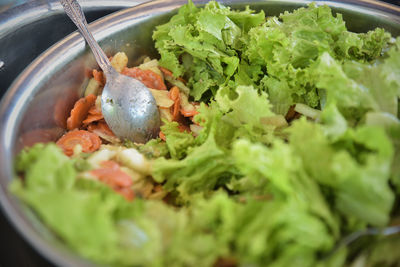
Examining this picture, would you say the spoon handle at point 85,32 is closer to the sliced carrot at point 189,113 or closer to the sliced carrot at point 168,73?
the sliced carrot at point 168,73

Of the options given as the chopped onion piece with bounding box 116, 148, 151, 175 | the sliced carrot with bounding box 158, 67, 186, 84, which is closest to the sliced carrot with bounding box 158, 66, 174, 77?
the sliced carrot with bounding box 158, 67, 186, 84

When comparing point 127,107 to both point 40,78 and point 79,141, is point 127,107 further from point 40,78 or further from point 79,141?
point 40,78

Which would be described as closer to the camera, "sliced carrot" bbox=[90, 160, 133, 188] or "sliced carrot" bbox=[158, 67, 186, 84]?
"sliced carrot" bbox=[90, 160, 133, 188]

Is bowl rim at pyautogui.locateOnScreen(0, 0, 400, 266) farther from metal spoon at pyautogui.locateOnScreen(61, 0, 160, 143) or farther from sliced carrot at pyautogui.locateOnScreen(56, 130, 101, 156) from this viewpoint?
sliced carrot at pyautogui.locateOnScreen(56, 130, 101, 156)

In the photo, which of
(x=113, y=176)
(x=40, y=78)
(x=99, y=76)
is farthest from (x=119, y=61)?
(x=113, y=176)

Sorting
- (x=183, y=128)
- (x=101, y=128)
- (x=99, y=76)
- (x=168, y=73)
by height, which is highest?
(x=99, y=76)

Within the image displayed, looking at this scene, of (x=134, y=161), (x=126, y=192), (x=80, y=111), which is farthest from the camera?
(x=80, y=111)
